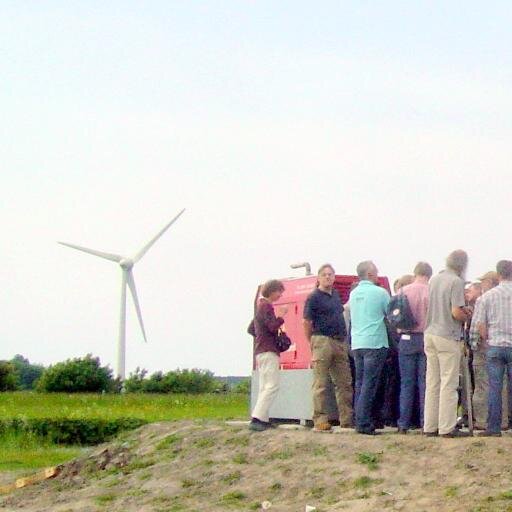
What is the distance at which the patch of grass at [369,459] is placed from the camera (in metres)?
13.6

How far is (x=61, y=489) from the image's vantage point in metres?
17.4

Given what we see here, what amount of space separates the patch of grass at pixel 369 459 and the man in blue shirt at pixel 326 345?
202cm

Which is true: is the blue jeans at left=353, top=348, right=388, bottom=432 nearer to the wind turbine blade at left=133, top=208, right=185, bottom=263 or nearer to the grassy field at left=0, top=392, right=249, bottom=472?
the grassy field at left=0, top=392, right=249, bottom=472

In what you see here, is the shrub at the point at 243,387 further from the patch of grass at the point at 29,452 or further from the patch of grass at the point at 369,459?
the patch of grass at the point at 369,459

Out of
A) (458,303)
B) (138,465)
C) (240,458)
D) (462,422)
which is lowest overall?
(138,465)

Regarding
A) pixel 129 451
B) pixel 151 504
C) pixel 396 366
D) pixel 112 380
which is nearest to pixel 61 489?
pixel 129 451

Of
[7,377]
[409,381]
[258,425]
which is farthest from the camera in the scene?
[7,377]

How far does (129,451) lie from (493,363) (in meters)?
5.90

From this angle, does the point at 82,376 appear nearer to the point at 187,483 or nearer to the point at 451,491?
the point at 187,483

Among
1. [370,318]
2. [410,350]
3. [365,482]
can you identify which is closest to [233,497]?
[365,482]

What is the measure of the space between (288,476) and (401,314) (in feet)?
6.70

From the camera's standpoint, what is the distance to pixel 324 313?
52.1 ft

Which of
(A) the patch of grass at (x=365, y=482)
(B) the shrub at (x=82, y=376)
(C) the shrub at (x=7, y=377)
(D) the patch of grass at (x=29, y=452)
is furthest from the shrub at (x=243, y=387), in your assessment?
(A) the patch of grass at (x=365, y=482)

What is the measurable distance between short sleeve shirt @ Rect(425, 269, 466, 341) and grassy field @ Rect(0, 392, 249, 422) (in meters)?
15.2
